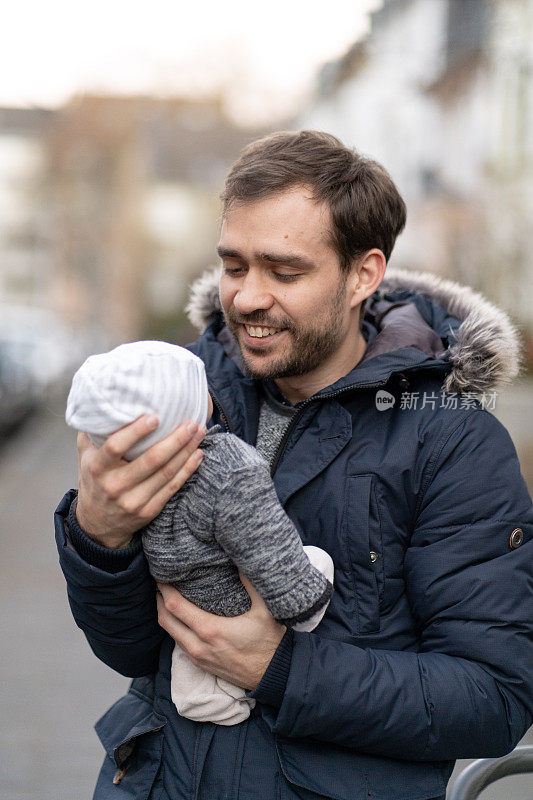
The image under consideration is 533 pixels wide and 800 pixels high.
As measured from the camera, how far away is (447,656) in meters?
1.81

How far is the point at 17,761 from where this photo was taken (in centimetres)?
461

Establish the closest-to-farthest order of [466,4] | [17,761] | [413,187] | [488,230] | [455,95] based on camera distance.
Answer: [17,761]
[466,4]
[488,230]
[455,95]
[413,187]

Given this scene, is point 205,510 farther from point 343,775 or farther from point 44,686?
point 44,686

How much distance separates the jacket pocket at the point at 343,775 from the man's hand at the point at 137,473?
58 centimetres

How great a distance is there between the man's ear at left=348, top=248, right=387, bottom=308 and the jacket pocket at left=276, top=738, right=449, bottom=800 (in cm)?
101

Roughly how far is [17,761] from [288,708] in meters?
3.39

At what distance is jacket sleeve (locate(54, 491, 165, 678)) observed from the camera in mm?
1843

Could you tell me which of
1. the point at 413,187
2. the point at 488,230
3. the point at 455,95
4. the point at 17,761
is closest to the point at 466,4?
the point at 488,230

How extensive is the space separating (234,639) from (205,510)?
28 cm

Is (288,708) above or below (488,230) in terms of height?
below

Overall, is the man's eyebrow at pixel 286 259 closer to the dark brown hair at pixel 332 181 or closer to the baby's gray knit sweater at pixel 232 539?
the dark brown hair at pixel 332 181

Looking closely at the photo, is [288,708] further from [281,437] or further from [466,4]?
[466,4]

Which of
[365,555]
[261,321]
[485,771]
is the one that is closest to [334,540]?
[365,555]

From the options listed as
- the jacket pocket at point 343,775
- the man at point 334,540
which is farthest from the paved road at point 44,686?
the man at point 334,540
